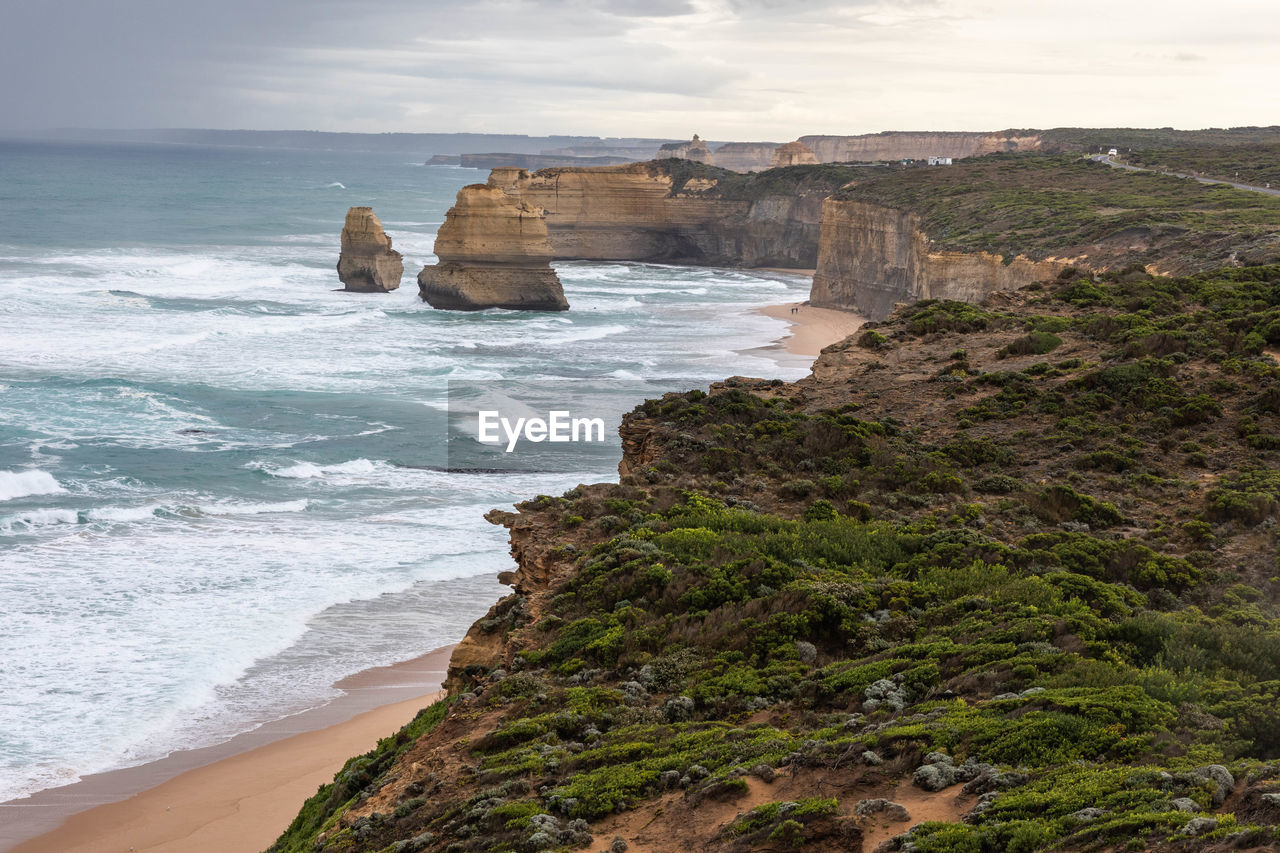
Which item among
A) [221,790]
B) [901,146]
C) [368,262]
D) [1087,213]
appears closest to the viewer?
[221,790]

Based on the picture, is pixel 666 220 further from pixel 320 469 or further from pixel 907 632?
pixel 907 632

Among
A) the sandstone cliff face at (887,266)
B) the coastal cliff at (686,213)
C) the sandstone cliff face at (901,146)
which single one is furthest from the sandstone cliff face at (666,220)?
the sandstone cliff face at (901,146)

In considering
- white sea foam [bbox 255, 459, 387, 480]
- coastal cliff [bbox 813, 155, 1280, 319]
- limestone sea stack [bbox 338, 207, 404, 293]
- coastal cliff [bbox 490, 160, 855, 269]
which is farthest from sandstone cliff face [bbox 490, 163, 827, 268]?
white sea foam [bbox 255, 459, 387, 480]

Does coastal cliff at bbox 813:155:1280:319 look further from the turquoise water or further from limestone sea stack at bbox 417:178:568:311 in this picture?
limestone sea stack at bbox 417:178:568:311

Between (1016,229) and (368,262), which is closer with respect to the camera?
(1016,229)

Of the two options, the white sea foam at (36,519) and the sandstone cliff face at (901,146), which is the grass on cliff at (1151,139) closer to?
the sandstone cliff face at (901,146)

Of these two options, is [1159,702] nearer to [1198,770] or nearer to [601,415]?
[1198,770]

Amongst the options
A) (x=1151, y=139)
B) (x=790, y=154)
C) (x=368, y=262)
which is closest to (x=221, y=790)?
(x=368, y=262)
